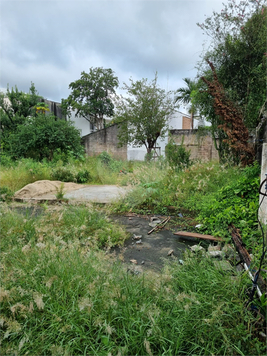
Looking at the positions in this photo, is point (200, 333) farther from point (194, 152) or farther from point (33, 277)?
point (194, 152)

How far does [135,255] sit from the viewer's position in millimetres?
3078

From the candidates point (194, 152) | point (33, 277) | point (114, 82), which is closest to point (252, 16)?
point (194, 152)

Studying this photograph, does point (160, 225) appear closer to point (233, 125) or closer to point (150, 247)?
point (150, 247)

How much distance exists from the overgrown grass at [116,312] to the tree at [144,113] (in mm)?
12919

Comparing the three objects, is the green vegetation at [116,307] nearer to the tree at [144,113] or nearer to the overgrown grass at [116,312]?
the overgrown grass at [116,312]

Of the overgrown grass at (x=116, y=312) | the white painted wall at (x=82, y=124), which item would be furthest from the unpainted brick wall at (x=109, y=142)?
the overgrown grass at (x=116, y=312)

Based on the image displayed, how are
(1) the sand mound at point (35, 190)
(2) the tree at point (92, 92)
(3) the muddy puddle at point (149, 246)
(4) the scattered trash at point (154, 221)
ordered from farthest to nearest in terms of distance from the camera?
(2) the tree at point (92, 92), (1) the sand mound at point (35, 190), (4) the scattered trash at point (154, 221), (3) the muddy puddle at point (149, 246)

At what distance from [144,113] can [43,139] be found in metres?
6.51

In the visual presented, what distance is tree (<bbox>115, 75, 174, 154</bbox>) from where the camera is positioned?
1468 cm

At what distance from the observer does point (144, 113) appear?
14.6 meters

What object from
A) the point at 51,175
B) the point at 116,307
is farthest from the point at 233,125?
the point at 51,175

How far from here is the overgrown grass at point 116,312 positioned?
1.32 meters

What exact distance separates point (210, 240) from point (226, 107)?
419 centimetres

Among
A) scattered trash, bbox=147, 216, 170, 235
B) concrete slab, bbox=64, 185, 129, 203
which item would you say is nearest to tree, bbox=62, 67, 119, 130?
concrete slab, bbox=64, 185, 129, 203
